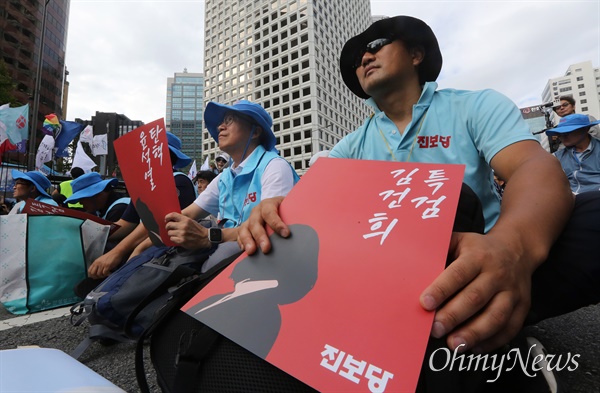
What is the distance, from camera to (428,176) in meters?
0.57

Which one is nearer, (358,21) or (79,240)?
(79,240)

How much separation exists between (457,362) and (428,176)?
32 centimetres

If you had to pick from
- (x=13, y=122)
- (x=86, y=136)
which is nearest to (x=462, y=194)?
(x=13, y=122)

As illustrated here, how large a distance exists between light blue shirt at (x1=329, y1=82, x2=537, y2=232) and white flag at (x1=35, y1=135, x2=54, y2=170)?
10.0 metres

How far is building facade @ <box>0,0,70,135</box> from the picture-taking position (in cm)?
2833

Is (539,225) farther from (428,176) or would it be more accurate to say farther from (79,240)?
(79,240)

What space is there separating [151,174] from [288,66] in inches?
1524

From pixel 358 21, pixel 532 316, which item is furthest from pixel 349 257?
pixel 358 21

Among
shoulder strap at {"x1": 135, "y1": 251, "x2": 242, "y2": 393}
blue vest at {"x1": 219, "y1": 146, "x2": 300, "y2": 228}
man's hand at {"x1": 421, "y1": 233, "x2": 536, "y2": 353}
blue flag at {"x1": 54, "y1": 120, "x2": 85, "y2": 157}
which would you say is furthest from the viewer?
blue flag at {"x1": 54, "y1": 120, "x2": 85, "y2": 157}

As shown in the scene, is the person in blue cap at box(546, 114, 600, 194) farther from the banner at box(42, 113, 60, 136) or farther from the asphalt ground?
the banner at box(42, 113, 60, 136)

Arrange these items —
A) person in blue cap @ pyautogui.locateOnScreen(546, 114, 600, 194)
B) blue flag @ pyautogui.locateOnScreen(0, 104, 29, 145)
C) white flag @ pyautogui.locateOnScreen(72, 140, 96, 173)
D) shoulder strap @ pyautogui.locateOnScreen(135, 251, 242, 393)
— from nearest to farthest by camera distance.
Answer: shoulder strap @ pyautogui.locateOnScreen(135, 251, 242, 393) < person in blue cap @ pyautogui.locateOnScreen(546, 114, 600, 194) < blue flag @ pyautogui.locateOnScreen(0, 104, 29, 145) < white flag @ pyautogui.locateOnScreen(72, 140, 96, 173)

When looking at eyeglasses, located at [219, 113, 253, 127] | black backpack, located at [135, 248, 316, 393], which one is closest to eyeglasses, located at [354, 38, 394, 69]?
eyeglasses, located at [219, 113, 253, 127]

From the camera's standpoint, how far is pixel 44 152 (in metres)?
8.05

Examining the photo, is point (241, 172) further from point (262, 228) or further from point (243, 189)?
point (262, 228)
